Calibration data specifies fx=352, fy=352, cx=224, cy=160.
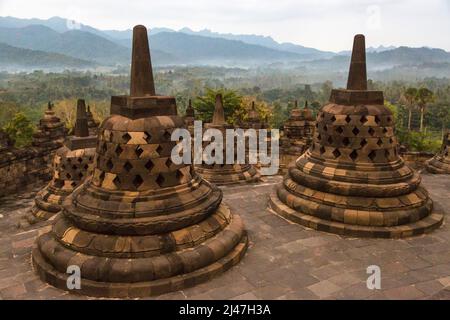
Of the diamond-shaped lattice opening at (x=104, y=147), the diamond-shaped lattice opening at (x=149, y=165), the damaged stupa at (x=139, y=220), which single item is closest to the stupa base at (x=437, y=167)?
the damaged stupa at (x=139, y=220)

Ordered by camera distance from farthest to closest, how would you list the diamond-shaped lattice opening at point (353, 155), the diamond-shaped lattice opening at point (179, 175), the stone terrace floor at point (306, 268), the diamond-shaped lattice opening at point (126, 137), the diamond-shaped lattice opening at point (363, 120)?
the diamond-shaped lattice opening at point (353, 155)
the diamond-shaped lattice opening at point (363, 120)
the diamond-shaped lattice opening at point (179, 175)
the diamond-shaped lattice opening at point (126, 137)
the stone terrace floor at point (306, 268)

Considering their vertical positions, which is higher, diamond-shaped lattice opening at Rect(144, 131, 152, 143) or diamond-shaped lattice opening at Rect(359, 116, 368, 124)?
diamond-shaped lattice opening at Rect(359, 116, 368, 124)

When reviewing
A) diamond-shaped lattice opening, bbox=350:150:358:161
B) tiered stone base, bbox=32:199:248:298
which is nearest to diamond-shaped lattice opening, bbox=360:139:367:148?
diamond-shaped lattice opening, bbox=350:150:358:161

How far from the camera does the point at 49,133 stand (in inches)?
820

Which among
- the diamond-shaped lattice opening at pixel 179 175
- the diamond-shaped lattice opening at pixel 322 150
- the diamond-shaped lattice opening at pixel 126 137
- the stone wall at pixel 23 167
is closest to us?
the diamond-shaped lattice opening at pixel 126 137

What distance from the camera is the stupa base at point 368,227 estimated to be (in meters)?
7.09

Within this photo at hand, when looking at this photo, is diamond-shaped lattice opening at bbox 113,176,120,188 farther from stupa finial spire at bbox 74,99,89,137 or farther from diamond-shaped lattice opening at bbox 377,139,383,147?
stupa finial spire at bbox 74,99,89,137

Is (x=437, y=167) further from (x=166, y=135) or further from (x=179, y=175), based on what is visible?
(x=166, y=135)

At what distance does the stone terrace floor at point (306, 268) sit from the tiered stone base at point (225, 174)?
3.74 metres

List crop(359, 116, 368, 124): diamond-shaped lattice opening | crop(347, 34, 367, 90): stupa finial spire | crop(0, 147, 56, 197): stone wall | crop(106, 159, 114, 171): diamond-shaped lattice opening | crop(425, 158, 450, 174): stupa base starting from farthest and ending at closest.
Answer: crop(0, 147, 56, 197): stone wall → crop(425, 158, 450, 174): stupa base → crop(347, 34, 367, 90): stupa finial spire → crop(359, 116, 368, 124): diamond-shaped lattice opening → crop(106, 159, 114, 171): diamond-shaped lattice opening

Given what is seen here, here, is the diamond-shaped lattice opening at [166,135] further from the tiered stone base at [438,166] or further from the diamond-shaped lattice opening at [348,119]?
the tiered stone base at [438,166]

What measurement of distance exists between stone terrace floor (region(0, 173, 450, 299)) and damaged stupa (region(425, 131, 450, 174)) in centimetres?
781

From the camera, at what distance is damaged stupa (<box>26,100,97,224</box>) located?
37.1ft
